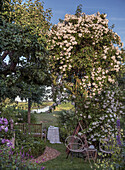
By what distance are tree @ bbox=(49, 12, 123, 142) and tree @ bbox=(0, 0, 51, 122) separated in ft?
3.98

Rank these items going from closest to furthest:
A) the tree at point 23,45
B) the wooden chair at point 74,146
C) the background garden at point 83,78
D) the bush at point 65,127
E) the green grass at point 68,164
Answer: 1. the green grass at point 68,164
2. the wooden chair at point 74,146
3. the background garden at point 83,78
4. the tree at point 23,45
5. the bush at point 65,127

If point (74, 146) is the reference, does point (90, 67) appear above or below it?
above

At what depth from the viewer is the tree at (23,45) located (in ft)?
26.6

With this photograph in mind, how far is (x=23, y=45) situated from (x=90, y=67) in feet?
9.98

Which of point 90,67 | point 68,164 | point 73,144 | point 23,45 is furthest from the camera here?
point 23,45

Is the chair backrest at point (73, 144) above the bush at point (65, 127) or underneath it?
underneath

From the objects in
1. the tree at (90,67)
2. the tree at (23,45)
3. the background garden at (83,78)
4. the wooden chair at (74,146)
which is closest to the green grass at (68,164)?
the background garden at (83,78)

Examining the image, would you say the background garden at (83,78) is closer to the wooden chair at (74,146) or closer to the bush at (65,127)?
the wooden chair at (74,146)

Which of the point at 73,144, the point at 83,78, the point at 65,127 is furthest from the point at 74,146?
the point at 65,127

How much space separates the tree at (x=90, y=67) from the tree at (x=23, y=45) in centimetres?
121

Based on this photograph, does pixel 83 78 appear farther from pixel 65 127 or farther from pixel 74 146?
pixel 65 127

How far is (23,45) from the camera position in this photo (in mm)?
8102

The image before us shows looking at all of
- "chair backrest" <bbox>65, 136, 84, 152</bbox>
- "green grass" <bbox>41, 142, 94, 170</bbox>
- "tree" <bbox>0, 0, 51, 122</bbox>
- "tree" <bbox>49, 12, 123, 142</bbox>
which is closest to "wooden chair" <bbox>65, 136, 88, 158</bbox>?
"chair backrest" <bbox>65, 136, 84, 152</bbox>

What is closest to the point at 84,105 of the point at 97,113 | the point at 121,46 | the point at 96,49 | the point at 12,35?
the point at 97,113
